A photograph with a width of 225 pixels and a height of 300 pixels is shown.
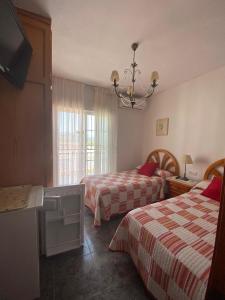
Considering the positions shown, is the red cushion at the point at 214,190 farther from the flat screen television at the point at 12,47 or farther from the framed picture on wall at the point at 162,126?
the flat screen television at the point at 12,47

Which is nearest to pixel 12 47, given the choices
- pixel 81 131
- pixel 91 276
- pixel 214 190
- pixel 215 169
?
pixel 91 276

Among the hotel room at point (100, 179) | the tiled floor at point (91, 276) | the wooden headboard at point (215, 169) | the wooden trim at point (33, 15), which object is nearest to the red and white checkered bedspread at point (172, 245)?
the hotel room at point (100, 179)

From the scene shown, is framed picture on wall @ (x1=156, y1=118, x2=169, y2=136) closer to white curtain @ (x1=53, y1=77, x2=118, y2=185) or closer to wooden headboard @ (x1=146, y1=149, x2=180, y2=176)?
wooden headboard @ (x1=146, y1=149, x2=180, y2=176)

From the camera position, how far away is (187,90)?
314 centimetres

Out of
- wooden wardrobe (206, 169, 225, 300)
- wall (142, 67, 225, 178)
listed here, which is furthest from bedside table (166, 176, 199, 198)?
wooden wardrobe (206, 169, 225, 300)

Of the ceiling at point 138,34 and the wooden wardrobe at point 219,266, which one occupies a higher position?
the ceiling at point 138,34

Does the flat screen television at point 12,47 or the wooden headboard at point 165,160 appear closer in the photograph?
the flat screen television at point 12,47

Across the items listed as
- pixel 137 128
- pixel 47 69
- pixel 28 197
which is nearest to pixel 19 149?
pixel 28 197

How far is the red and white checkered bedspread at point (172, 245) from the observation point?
1.01m

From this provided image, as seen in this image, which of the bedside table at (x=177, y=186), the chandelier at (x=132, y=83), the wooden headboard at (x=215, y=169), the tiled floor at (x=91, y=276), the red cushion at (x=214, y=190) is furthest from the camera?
the bedside table at (x=177, y=186)

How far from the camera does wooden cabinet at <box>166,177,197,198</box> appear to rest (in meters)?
2.75

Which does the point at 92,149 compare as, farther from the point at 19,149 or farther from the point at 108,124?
the point at 19,149

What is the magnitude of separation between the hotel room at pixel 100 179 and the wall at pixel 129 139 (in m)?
1.03

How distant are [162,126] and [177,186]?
60.1 inches
